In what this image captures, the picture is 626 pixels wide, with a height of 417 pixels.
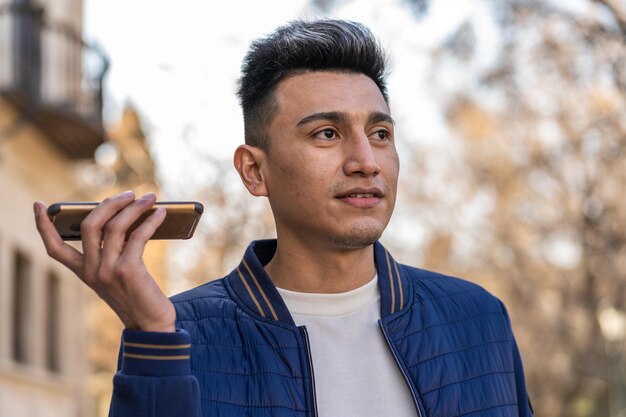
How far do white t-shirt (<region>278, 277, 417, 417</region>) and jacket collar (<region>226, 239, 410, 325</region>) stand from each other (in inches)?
2.3

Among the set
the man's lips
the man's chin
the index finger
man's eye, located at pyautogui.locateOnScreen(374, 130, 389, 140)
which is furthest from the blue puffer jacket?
the index finger

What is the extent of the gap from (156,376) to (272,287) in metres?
0.78

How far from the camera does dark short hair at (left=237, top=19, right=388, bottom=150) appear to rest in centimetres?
366

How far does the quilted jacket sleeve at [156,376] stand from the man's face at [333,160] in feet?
2.62

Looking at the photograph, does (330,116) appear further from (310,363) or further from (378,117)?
(310,363)

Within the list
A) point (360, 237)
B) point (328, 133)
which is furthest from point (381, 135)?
point (360, 237)

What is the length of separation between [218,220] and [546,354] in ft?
67.9

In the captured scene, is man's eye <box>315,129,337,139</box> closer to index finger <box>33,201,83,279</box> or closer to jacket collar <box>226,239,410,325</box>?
jacket collar <box>226,239,410,325</box>

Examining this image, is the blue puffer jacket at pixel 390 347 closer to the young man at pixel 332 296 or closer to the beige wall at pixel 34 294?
the young man at pixel 332 296

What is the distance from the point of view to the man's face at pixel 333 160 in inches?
134

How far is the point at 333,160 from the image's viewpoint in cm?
344

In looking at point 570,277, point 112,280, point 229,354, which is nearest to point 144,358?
point 112,280

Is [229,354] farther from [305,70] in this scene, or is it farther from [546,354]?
[546,354]

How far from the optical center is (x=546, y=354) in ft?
123
